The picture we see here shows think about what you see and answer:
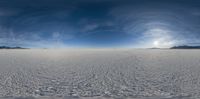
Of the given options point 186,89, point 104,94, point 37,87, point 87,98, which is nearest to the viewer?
point 87,98

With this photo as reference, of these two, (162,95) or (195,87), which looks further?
(195,87)

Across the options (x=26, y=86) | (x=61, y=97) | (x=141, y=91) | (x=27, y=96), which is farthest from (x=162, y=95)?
(x=26, y=86)

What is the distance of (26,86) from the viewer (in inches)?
308

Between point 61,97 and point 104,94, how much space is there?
3.84 ft

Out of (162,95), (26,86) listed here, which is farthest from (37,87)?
(162,95)

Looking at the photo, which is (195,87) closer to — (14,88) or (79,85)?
(79,85)

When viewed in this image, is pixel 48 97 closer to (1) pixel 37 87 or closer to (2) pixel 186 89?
(1) pixel 37 87

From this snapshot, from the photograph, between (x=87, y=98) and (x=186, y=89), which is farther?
(x=186, y=89)

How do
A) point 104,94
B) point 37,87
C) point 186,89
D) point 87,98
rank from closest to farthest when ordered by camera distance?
point 87,98
point 104,94
point 186,89
point 37,87

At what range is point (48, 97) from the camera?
621 centimetres

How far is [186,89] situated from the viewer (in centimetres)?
714

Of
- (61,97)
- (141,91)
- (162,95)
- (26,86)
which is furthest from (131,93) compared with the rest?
(26,86)

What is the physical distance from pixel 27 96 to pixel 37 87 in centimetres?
138

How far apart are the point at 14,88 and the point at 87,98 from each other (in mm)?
2604
